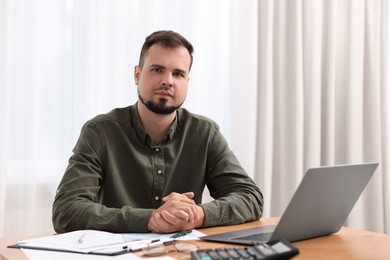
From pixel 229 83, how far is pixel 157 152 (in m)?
1.00

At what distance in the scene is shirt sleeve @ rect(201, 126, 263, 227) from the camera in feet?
5.04

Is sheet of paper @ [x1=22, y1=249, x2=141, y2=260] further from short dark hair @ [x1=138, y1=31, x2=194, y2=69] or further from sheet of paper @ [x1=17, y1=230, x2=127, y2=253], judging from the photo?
short dark hair @ [x1=138, y1=31, x2=194, y2=69]

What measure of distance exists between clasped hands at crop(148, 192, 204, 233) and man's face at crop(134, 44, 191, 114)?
1.61 ft

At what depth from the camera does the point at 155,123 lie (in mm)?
1910

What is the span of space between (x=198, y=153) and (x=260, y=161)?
0.95 meters

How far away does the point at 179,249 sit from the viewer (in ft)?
3.84

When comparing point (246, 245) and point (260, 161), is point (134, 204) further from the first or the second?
point (260, 161)

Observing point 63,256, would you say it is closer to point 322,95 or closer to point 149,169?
point 149,169

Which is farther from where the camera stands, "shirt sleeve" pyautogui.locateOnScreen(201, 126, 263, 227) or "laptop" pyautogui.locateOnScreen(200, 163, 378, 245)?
"shirt sleeve" pyautogui.locateOnScreen(201, 126, 263, 227)

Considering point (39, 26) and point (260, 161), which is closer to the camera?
point (39, 26)

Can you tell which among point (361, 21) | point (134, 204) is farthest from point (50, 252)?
point (361, 21)

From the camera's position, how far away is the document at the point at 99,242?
1149mm

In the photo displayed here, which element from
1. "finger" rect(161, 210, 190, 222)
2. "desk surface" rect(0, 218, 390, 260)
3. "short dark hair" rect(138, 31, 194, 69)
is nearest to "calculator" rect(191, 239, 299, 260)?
"desk surface" rect(0, 218, 390, 260)

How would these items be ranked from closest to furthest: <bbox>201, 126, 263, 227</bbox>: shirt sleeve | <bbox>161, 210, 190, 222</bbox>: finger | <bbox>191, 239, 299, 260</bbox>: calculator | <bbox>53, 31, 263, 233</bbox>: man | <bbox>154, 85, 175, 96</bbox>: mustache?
1. <bbox>191, 239, 299, 260</bbox>: calculator
2. <bbox>161, 210, 190, 222</bbox>: finger
3. <bbox>201, 126, 263, 227</bbox>: shirt sleeve
4. <bbox>53, 31, 263, 233</bbox>: man
5. <bbox>154, 85, 175, 96</bbox>: mustache
